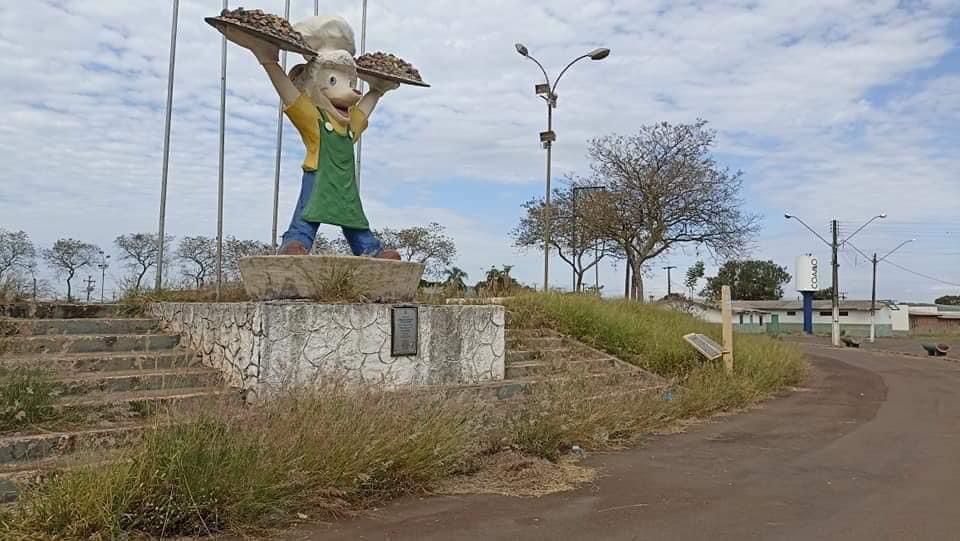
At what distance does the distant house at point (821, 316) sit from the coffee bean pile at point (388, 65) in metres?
54.8

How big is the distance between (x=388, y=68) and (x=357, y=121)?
91cm

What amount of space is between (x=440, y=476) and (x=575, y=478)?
129 cm

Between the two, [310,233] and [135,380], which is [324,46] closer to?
[310,233]

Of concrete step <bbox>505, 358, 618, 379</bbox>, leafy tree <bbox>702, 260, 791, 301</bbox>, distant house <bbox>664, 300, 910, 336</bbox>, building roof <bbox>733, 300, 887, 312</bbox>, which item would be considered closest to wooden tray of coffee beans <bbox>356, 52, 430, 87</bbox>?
concrete step <bbox>505, 358, 618, 379</bbox>

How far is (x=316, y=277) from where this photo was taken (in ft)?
27.7

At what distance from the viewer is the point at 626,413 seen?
930 centimetres

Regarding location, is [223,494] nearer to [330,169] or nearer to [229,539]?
[229,539]

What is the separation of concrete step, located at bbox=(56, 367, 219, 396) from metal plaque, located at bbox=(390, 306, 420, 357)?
190cm

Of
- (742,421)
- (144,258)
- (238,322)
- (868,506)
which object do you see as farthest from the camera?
(144,258)

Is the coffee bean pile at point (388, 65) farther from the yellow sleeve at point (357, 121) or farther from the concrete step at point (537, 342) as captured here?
the concrete step at point (537, 342)

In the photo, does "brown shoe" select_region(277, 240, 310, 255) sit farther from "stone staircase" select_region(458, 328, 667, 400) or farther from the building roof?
the building roof

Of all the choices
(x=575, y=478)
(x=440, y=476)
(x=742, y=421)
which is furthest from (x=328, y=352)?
(x=742, y=421)

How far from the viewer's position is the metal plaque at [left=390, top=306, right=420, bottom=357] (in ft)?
28.7

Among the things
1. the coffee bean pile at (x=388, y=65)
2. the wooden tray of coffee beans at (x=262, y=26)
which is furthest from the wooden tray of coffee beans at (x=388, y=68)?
the wooden tray of coffee beans at (x=262, y=26)
